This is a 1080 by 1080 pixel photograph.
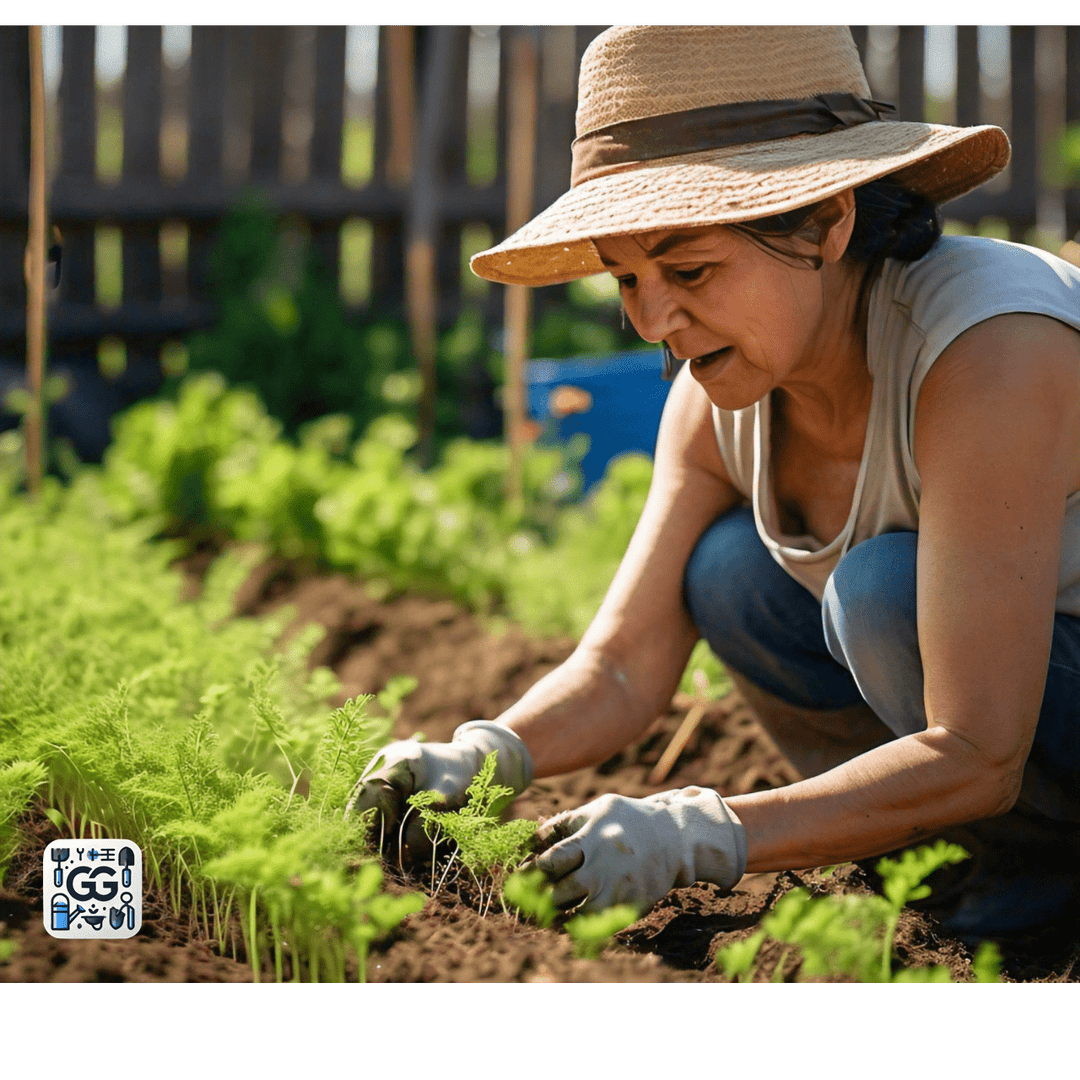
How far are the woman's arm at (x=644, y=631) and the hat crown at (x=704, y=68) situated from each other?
0.47 meters

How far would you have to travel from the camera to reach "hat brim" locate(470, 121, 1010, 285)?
4.36 ft

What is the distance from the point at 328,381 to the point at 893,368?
3603mm

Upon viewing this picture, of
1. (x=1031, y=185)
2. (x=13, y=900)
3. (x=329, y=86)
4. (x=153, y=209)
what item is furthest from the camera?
(x=329, y=86)

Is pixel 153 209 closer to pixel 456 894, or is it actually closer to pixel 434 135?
pixel 434 135

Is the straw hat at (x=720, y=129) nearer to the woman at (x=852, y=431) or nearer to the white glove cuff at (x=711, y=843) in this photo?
the woman at (x=852, y=431)

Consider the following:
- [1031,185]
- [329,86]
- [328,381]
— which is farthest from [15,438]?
[1031,185]

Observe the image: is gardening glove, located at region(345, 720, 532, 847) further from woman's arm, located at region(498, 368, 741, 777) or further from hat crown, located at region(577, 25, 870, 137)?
hat crown, located at region(577, 25, 870, 137)

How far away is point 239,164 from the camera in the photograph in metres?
5.25

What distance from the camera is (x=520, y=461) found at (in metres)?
3.43

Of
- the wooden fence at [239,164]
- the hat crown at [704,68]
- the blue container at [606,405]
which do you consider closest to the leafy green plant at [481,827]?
the hat crown at [704,68]

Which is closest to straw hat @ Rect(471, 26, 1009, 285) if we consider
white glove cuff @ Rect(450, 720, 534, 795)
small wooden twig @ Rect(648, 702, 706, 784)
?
white glove cuff @ Rect(450, 720, 534, 795)

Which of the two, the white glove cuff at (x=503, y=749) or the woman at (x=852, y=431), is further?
the white glove cuff at (x=503, y=749)

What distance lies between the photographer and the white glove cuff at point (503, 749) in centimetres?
159

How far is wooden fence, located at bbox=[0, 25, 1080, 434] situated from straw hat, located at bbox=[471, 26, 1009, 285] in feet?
8.83
